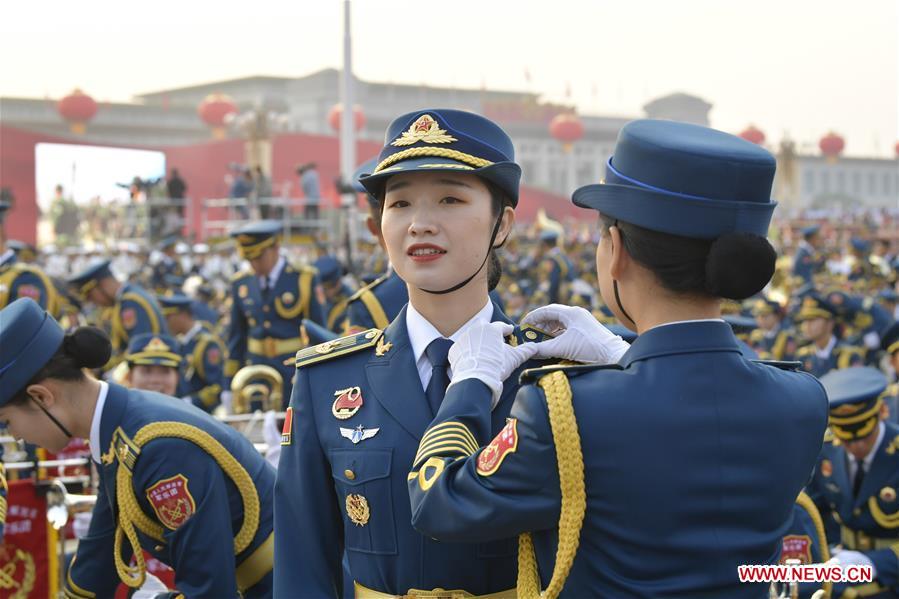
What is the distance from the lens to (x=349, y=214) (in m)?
18.1

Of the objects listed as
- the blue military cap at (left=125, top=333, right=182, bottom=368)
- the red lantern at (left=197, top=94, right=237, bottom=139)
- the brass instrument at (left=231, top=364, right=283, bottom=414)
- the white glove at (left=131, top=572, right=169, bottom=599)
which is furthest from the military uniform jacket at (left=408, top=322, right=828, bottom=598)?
the red lantern at (left=197, top=94, right=237, bottom=139)

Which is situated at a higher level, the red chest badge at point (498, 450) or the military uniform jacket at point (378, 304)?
the red chest badge at point (498, 450)

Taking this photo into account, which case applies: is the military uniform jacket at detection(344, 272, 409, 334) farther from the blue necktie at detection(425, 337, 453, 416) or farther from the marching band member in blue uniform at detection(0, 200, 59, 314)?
the marching band member in blue uniform at detection(0, 200, 59, 314)

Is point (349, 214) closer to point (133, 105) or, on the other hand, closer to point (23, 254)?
point (23, 254)

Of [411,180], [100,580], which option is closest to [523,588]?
[411,180]

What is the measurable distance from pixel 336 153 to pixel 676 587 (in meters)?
31.1

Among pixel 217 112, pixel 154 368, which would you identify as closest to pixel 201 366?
pixel 154 368

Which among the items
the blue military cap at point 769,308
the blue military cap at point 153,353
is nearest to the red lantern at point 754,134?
the blue military cap at point 769,308

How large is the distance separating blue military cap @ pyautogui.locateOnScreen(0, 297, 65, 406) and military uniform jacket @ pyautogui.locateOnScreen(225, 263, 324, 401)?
5.01 metres

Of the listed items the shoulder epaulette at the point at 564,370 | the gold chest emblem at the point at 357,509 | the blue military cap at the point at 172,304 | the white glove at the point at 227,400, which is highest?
the shoulder epaulette at the point at 564,370

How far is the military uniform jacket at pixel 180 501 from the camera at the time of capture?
3.26m

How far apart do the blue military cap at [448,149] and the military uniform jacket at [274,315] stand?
6.02m

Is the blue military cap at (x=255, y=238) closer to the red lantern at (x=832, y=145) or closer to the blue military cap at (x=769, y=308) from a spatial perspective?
the blue military cap at (x=769, y=308)

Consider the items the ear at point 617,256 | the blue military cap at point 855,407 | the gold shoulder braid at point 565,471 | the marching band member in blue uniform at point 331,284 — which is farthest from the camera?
the marching band member in blue uniform at point 331,284
